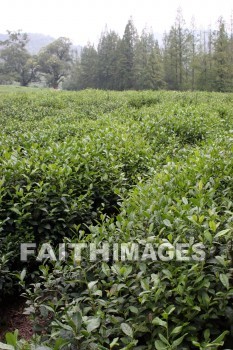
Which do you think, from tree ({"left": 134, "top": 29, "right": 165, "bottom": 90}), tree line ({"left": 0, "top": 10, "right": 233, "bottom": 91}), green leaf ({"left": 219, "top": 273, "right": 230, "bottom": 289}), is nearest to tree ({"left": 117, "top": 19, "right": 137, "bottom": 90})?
tree line ({"left": 0, "top": 10, "right": 233, "bottom": 91})

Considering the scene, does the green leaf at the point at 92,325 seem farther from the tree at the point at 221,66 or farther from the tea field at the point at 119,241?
the tree at the point at 221,66

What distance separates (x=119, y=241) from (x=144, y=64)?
3872 cm

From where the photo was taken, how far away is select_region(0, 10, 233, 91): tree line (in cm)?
3192

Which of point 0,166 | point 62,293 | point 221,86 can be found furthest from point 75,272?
point 221,86

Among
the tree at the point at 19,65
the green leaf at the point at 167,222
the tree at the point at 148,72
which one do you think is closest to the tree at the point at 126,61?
the tree at the point at 148,72

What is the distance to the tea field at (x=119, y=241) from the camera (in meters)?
1.59

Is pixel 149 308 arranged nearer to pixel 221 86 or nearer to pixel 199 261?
pixel 199 261

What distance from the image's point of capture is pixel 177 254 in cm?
172

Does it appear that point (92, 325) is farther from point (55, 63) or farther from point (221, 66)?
point (55, 63)

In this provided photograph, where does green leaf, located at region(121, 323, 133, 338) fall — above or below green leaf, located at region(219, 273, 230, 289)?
below

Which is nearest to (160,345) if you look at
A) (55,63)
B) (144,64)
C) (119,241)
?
(119,241)

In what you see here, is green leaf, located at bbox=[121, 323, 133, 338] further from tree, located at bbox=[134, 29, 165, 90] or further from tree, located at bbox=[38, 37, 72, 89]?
tree, located at bbox=[38, 37, 72, 89]

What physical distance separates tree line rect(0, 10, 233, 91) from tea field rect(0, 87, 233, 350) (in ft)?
96.2

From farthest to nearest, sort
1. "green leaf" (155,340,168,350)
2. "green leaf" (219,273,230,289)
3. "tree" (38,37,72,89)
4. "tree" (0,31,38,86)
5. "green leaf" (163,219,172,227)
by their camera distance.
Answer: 1. "tree" (38,37,72,89)
2. "tree" (0,31,38,86)
3. "green leaf" (163,219,172,227)
4. "green leaf" (219,273,230,289)
5. "green leaf" (155,340,168,350)
